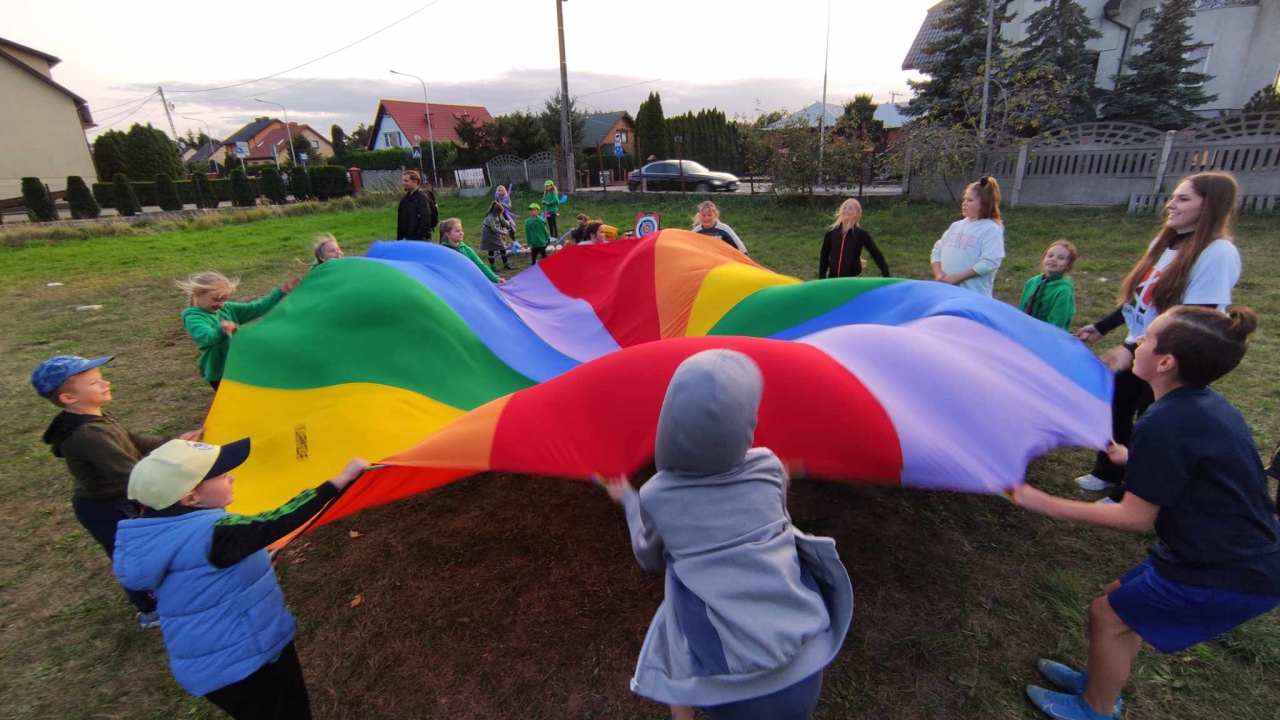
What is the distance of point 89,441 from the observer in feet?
6.66

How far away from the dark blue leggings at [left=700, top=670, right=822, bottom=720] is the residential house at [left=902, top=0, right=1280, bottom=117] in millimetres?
17678

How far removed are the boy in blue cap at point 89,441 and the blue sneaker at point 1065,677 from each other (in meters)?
3.19

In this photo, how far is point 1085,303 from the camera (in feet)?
19.2

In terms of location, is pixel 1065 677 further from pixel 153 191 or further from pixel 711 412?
pixel 153 191

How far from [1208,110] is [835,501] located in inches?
801

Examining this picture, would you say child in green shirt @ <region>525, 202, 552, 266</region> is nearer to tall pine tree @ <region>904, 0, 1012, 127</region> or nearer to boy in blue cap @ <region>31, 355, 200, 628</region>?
boy in blue cap @ <region>31, 355, 200, 628</region>

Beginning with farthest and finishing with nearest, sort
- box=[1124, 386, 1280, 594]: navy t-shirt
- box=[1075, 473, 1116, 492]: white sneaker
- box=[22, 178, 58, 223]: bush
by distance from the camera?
box=[22, 178, 58, 223]: bush, box=[1075, 473, 1116, 492]: white sneaker, box=[1124, 386, 1280, 594]: navy t-shirt

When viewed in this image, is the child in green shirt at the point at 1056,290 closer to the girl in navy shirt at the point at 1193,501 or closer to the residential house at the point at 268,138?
the girl in navy shirt at the point at 1193,501

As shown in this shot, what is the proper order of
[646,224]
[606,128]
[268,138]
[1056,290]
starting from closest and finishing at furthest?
[1056,290], [646,224], [606,128], [268,138]

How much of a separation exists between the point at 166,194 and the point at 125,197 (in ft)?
5.14

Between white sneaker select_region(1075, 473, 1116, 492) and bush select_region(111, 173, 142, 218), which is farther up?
bush select_region(111, 173, 142, 218)

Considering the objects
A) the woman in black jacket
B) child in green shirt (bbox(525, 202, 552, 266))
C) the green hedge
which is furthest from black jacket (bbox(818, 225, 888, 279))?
the green hedge

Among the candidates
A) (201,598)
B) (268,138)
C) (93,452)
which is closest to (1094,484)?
(201,598)

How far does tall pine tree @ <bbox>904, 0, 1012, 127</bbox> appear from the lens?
44.3ft
